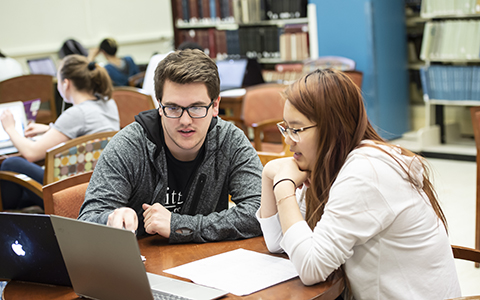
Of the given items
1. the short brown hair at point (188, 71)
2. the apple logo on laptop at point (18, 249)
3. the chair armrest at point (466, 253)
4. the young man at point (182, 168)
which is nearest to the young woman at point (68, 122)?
the young man at point (182, 168)

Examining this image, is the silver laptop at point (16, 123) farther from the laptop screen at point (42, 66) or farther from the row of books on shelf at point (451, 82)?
the laptop screen at point (42, 66)

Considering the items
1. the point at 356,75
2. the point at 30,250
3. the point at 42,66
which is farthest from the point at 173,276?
the point at 42,66

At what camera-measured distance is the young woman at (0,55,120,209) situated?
116 inches

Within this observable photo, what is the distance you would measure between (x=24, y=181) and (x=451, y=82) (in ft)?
13.2

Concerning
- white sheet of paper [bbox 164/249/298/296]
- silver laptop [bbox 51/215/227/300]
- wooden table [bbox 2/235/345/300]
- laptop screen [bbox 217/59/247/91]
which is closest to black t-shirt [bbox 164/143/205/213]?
wooden table [bbox 2/235/345/300]

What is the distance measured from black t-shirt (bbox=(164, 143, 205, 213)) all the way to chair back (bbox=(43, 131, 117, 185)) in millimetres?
929

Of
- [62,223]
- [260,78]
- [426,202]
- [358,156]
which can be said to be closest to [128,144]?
[62,223]

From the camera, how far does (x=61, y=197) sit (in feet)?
6.04

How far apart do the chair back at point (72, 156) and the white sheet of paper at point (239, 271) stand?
1274 millimetres

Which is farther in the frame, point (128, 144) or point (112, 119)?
point (112, 119)

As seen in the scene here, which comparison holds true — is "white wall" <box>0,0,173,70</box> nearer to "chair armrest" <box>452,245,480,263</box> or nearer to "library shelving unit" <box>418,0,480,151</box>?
"library shelving unit" <box>418,0,480,151</box>

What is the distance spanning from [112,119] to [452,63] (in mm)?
3712

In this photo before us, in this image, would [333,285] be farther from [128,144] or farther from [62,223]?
[128,144]

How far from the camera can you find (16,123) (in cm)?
312
